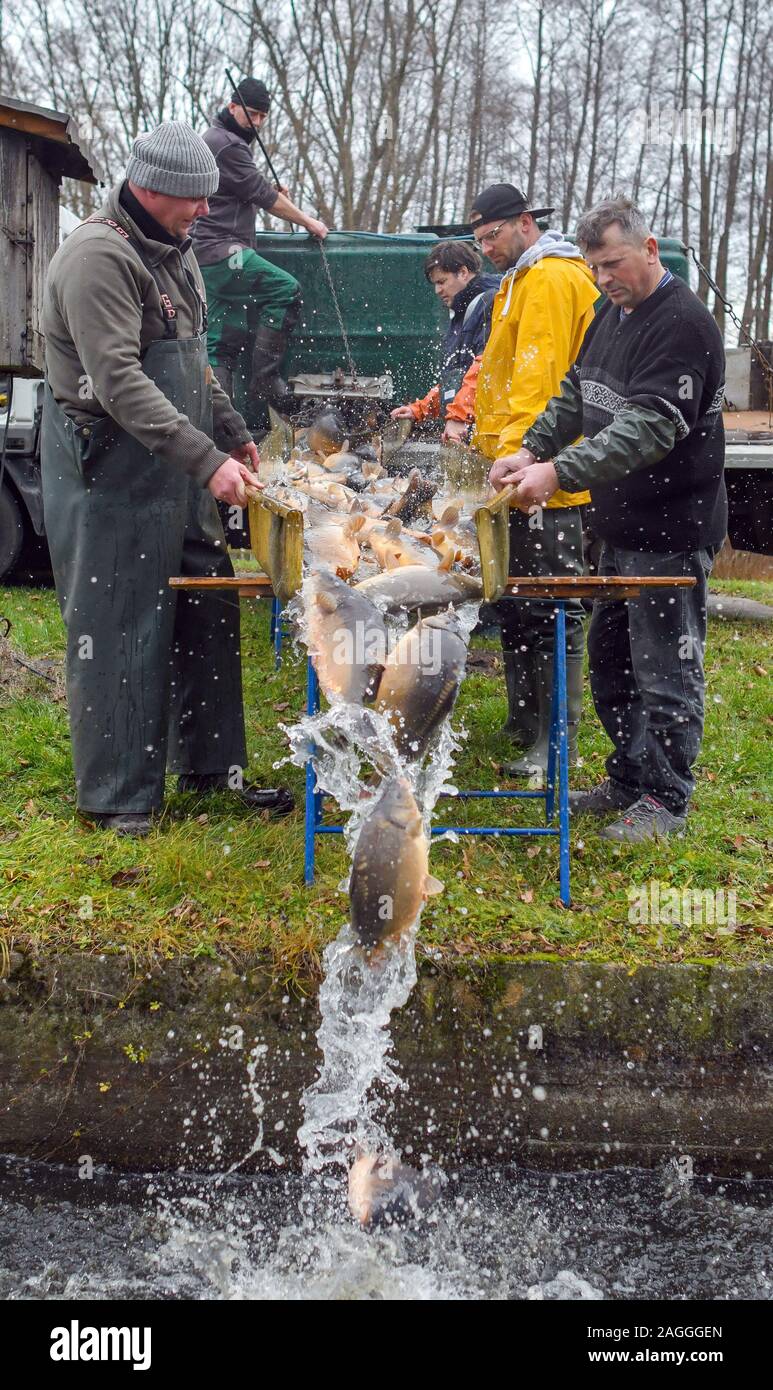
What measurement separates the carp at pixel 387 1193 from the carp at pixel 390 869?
31.5 inches

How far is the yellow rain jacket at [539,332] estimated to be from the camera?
448 centimetres

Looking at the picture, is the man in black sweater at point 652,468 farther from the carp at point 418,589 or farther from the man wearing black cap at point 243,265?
the man wearing black cap at point 243,265

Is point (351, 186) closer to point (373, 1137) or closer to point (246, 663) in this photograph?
point (246, 663)

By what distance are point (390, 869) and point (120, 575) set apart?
71.2 inches

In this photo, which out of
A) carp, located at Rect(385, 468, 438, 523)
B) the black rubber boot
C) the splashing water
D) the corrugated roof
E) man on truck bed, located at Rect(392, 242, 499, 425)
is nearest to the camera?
the splashing water

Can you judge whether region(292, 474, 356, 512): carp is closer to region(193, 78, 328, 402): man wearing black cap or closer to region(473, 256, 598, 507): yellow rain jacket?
region(473, 256, 598, 507): yellow rain jacket

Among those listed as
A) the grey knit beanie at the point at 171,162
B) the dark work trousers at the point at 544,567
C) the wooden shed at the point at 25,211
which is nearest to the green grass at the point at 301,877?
the dark work trousers at the point at 544,567

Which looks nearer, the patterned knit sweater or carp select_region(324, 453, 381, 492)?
the patterned knit sweater

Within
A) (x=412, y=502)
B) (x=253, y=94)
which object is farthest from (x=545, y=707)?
(x=253, y=94)

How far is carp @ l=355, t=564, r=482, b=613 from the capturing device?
10.2ft

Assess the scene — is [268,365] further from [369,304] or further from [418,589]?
[418,589]

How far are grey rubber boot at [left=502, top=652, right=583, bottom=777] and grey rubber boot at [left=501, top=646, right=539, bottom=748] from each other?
0.12 m

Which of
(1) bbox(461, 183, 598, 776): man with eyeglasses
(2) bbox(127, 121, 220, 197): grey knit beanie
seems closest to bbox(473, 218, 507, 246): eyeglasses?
(1) bbox(461, 183, 598, 776): man with eyeglasses

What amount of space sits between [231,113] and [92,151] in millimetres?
14402
